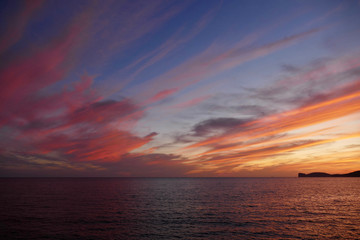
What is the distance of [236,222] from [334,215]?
988 inches

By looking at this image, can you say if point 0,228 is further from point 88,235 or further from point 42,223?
point 88,235

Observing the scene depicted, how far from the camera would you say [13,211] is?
53406 millimetres

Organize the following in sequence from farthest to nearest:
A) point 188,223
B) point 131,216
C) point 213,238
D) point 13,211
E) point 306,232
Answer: point 13,211 → point 131,216 → point 188,223 → point 306,232 → point 213,238

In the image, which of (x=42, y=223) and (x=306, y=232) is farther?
(x=42, y=223)

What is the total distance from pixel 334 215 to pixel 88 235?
51.3 m

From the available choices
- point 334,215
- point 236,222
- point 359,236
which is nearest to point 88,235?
point 236,222

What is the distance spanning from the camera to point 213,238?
109 ft

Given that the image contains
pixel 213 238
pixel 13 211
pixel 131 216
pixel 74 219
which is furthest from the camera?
pixel 13 211

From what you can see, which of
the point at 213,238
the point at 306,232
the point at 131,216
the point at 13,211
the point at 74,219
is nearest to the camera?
the point at 213,238

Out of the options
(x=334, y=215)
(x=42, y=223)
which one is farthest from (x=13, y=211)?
(x=334, y=215)

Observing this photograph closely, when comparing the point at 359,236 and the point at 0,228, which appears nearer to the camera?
the point at 359,236

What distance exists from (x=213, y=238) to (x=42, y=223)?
32.2 meters

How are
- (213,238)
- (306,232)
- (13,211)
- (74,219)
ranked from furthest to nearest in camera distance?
(13,211), (74,219), (306,232), (213,238)

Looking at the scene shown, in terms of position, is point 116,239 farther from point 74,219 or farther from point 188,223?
point 74,219
